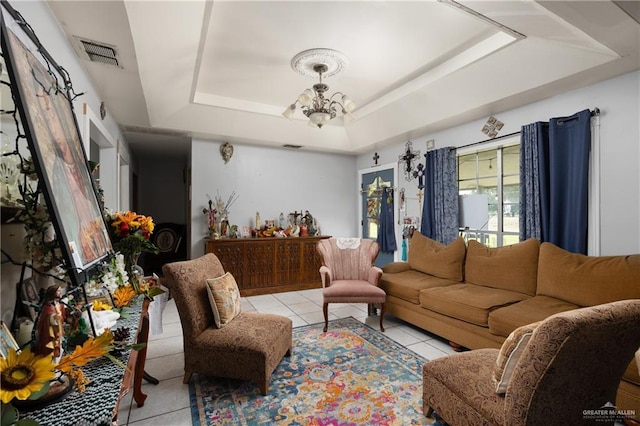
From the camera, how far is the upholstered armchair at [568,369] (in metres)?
1.28

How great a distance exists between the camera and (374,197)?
19.1 ft

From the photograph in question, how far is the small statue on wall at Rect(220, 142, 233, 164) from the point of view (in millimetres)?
5102

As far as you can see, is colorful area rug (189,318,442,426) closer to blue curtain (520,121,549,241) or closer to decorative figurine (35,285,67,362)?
decorative figurine (35,285,67,362)

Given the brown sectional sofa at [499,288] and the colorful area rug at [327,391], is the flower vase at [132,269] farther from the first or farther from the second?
the brown sectional sofa at [499,288]

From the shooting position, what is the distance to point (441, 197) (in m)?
4.29

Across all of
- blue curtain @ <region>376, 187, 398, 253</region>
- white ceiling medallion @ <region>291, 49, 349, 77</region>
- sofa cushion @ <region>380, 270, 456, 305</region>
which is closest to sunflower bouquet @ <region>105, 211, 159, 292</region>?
white ceiling medallion @ <region>291, 49, 349, 77</region>

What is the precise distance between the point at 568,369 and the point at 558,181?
238cm

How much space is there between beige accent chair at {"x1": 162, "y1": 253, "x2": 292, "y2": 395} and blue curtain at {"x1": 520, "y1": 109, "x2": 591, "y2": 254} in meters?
2.85

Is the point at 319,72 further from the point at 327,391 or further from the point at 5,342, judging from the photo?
the point at 5,342

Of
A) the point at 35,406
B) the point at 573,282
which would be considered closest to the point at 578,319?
the point at 573,282

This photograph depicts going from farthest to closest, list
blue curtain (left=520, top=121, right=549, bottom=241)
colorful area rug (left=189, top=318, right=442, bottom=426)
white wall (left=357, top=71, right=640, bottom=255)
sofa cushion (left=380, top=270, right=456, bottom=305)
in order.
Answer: sofa cushion (left=380, top=270, right=456, bottom=305) < blue curtain (left=520, top=121, right=549, bottom=241) < white wall (left=357, top=71, right=640, bottom=255) < colorful area rug (left=189, top=318, right=442, bottom=426)

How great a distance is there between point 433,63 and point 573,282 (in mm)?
2454

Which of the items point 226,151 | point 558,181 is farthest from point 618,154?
point 226,151

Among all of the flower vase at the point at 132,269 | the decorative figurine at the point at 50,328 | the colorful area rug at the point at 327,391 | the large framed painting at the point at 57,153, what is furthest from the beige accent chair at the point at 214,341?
the decorative figurine at the point at 50,328
